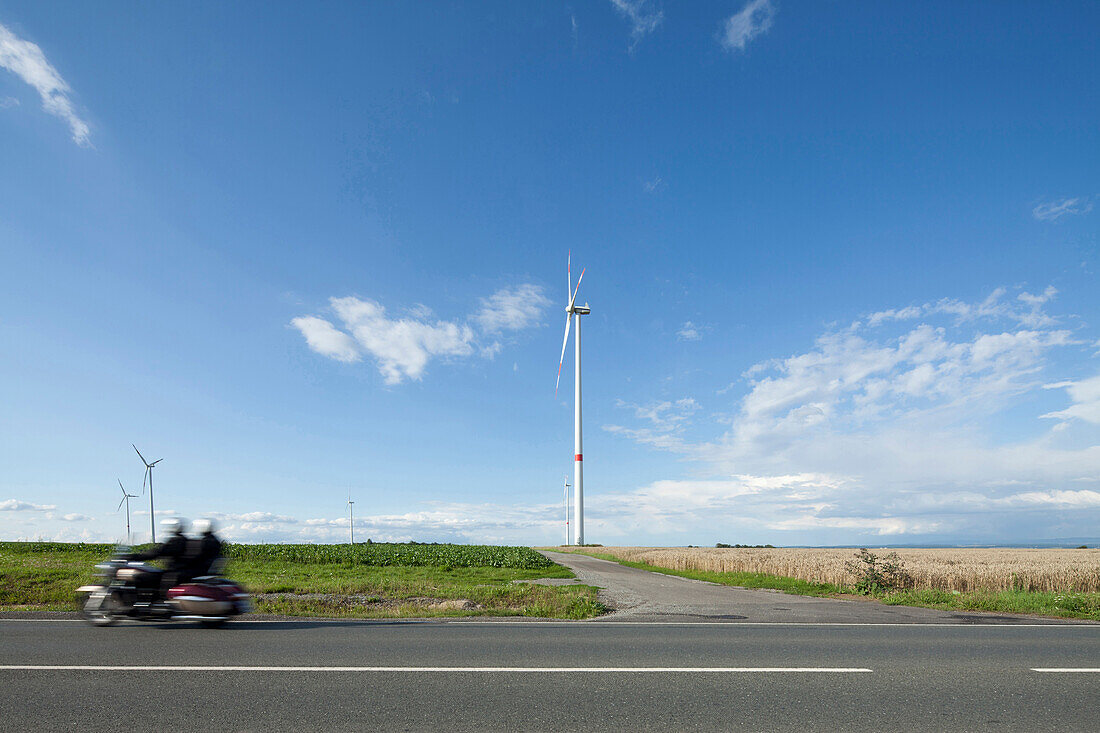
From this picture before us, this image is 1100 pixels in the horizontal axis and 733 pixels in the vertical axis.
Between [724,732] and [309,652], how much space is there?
620cm

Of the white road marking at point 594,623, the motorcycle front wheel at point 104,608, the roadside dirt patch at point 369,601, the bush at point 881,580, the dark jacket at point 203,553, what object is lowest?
the bush at point 881,580

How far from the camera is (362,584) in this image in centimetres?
2406

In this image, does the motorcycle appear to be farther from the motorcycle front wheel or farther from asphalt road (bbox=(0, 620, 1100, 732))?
asphalt road (bbox=(0, 620, 1100, 732))

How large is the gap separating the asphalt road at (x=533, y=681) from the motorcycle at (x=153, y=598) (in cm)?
35

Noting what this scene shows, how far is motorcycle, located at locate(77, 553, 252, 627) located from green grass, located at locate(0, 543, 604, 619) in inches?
120

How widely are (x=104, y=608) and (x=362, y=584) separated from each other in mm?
12487

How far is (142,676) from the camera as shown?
793 centimetres

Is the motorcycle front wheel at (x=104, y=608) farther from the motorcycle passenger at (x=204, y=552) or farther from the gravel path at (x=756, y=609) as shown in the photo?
the gravel path at (x=756, y=609)

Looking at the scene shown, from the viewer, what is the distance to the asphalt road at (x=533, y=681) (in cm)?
644

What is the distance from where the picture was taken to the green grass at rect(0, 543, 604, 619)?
16438mm

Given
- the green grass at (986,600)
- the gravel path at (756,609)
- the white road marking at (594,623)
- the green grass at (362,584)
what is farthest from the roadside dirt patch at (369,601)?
the green grass at (986,600)

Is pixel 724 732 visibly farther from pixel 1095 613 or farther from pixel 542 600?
pixel 1095 613

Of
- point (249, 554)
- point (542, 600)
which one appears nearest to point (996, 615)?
point (542, 600)

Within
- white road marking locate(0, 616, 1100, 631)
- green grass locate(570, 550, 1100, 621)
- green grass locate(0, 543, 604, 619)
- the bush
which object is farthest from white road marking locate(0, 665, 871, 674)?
the bush
